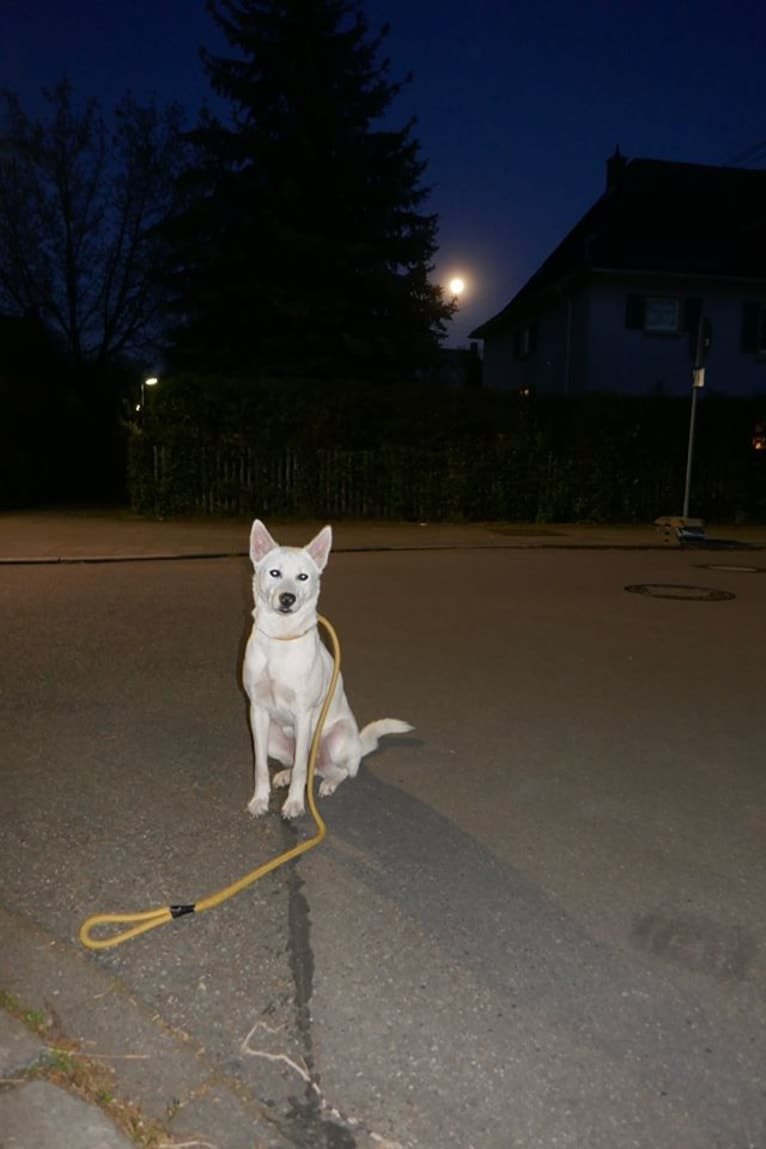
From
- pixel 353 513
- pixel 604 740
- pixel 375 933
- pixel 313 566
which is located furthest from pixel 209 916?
pixel 353 513

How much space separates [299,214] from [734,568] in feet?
57.7

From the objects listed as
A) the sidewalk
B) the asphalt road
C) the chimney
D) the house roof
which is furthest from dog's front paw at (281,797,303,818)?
the chimney

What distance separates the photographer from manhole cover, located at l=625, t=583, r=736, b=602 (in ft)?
35.7

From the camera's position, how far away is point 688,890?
3.59 m

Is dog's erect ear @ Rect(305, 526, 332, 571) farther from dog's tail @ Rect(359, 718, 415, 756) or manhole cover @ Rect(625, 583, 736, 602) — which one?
manhole cover @ Rect(625, 583, 736, 602)

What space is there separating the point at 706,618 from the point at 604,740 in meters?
4.64

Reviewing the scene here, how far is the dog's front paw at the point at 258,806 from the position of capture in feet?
14.0

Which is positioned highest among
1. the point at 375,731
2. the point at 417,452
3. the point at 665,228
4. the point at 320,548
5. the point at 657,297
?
the point at 665,228

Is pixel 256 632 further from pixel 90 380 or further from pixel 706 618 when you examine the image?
pixel 90 380

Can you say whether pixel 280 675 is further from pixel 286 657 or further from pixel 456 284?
Answer: pixel 456 284

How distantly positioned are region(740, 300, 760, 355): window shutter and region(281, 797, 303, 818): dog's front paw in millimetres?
31451

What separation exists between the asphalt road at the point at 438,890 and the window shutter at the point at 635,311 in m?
25.3

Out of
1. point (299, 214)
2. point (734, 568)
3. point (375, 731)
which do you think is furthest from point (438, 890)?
point (299, 214)

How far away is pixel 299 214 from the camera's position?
2552cm
